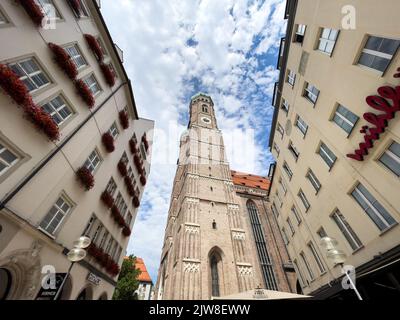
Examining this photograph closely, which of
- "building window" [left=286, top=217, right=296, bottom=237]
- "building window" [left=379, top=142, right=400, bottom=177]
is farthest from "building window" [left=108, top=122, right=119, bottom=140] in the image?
"building window" [left=286, top=217, right=296, bottom=237]

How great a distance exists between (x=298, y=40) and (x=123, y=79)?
12.5m

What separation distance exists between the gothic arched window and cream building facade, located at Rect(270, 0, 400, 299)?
10.1 m

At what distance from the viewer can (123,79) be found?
1473cm

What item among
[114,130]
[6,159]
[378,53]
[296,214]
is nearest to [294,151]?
[296,214]

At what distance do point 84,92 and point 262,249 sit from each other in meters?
27.1

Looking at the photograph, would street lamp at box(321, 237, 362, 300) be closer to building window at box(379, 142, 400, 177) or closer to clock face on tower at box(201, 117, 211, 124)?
building window at box(379, 142, 400, 177)

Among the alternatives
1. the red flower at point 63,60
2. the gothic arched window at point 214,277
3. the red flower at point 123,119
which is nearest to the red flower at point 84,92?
the red flower at point 63,60

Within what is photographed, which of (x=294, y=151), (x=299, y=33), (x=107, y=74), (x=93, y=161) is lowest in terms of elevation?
(x=93, y=161)

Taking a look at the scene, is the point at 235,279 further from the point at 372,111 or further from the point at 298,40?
the point at 298,40

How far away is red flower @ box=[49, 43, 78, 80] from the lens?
8018 mm

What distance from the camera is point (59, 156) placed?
26.2 feet

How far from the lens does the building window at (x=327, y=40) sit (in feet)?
29.7

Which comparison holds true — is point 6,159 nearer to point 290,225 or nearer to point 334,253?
point 334,253
